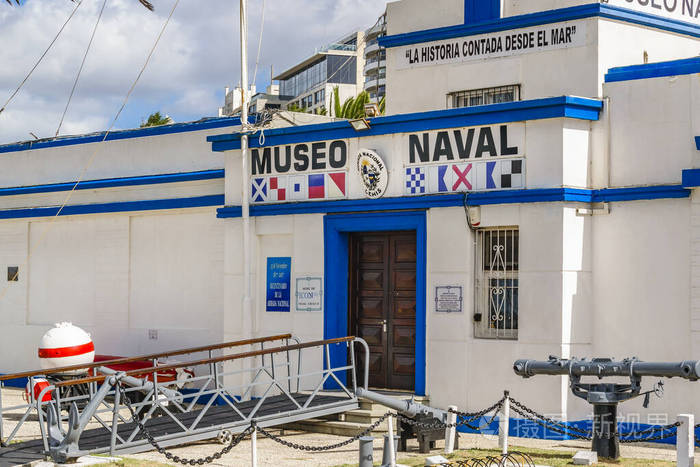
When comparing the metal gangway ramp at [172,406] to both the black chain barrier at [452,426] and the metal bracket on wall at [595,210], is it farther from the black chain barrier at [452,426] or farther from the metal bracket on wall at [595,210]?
the metal bracket on wall at [595,210]

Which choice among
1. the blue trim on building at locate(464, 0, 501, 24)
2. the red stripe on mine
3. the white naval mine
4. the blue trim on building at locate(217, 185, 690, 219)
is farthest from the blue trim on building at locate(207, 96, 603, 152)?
the red stripe on mine

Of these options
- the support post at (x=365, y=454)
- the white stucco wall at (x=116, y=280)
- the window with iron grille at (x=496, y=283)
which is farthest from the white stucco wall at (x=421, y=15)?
the support post at (x=365, y=454)

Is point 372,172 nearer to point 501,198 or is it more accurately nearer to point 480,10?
point 501,198

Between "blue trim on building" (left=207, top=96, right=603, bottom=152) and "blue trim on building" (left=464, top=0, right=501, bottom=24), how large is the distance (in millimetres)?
2205

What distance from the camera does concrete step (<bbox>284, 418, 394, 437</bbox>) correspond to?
14.2 meters

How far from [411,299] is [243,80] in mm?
4786

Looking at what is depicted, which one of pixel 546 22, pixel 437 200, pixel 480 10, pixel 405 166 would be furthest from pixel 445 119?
pixel 480 10

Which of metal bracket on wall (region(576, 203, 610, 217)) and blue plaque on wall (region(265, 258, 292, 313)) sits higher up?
metal bracket on wall (region(576, 203, 610, 217))

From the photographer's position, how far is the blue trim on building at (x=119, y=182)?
18.2 m

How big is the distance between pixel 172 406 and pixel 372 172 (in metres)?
5.13

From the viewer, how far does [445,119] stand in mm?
14742

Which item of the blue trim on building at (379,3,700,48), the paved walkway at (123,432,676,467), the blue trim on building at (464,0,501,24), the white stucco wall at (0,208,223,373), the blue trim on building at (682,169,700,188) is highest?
the blue trim on building at (464,0,501,24)

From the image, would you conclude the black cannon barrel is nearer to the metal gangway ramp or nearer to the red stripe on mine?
the metal gangway ramp

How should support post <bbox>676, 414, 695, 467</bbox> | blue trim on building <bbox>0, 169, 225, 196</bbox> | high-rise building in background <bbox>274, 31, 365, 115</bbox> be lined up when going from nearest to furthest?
support post <bbox>676, 414, 695, 467</bbox>
blue trim on building <bbox>0, 169, 225, 196</bbox>
high-rise building in background <bbox>274, 31, 365, 115</bbox>
